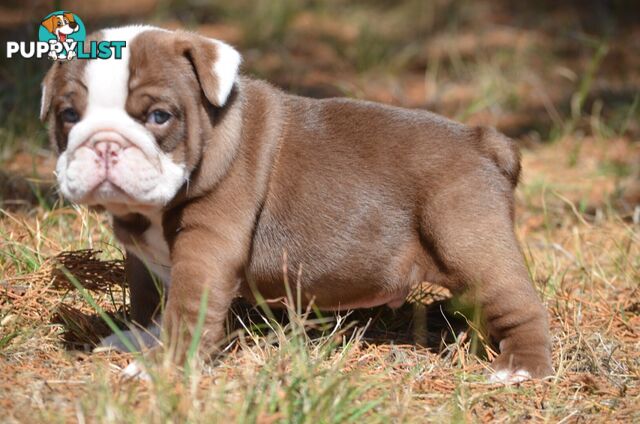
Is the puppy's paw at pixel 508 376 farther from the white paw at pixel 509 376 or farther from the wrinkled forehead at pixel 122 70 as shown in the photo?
the wrinkled forehead at pixel 122 70

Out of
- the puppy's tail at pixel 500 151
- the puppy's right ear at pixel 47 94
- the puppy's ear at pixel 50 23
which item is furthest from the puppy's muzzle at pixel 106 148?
the puppy's tail at pixel 500 151

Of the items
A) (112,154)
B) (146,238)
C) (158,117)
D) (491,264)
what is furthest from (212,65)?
(491,264)

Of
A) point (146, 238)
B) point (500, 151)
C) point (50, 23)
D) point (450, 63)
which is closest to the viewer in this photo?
point (146, 238)

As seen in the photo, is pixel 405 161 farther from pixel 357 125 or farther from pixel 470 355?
pixel 470 355

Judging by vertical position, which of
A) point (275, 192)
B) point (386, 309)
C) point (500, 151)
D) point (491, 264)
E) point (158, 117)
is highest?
point (158, 117)

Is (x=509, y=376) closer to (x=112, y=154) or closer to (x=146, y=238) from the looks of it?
(x=146, y=238)

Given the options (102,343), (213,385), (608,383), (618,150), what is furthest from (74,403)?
(618,150)

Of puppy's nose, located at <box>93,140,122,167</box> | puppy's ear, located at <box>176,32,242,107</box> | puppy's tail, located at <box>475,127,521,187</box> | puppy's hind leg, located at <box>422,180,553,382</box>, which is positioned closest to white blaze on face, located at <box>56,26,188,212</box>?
puppy's nose, located at <box>93,140,122,167</box>

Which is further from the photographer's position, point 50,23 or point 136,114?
point 50,23
